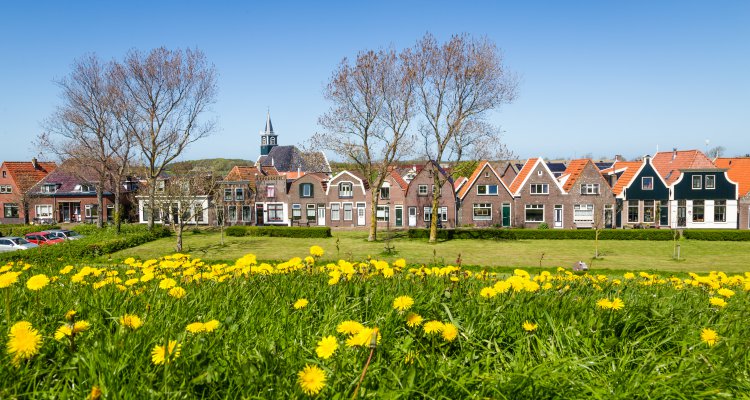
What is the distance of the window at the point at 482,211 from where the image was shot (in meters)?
50.5

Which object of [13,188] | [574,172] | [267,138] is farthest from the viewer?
[267,138]

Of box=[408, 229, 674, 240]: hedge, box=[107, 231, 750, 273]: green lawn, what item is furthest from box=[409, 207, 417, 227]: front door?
box=[107, 231, 750, 273]: green lawn

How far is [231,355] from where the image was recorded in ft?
10.1

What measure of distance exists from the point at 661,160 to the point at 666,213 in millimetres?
7460

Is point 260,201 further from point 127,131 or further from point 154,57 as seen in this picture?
point 154,57

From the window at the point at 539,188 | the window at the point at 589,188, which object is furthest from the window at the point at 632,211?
the window at the point at 539,188

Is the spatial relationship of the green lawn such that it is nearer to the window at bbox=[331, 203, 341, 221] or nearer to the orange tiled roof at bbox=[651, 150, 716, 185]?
the window at bbox=[331, 203, 341, 221]

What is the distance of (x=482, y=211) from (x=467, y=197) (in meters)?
2.26

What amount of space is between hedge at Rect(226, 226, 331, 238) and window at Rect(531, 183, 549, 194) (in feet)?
74.9

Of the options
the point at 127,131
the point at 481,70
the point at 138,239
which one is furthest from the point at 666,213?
the point at 127,131

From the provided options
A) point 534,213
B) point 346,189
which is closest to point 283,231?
point 346,189

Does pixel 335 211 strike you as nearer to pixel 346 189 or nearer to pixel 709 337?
pixel 346 189

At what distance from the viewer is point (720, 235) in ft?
125

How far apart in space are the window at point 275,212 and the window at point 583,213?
33251mm
